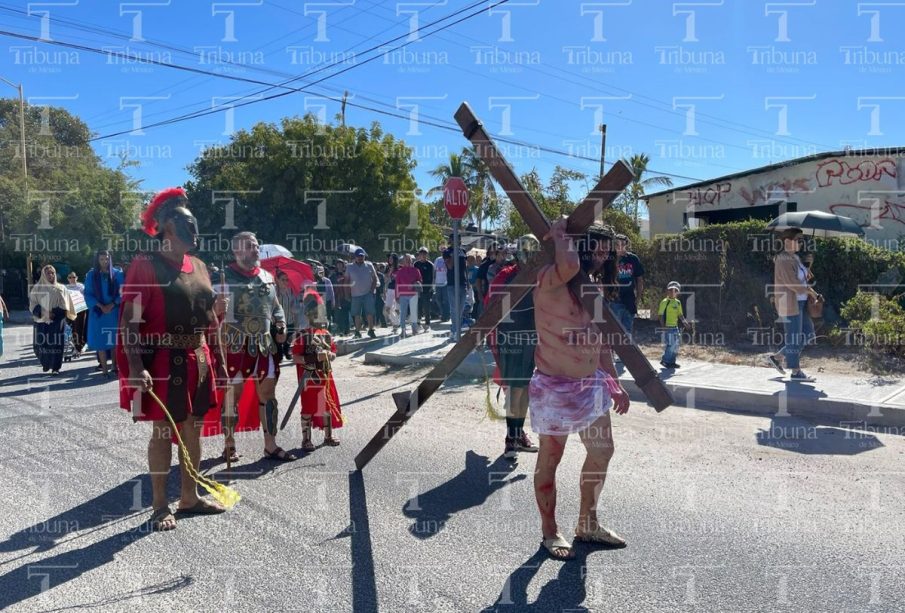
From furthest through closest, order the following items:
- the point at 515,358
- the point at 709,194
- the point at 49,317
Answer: the point at 709,194
the point at 49,317
the point at 515,358

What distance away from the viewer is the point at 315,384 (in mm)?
6109

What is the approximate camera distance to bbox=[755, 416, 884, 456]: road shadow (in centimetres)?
591

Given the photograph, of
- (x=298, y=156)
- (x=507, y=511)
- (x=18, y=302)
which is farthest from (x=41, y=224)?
(x=507, y=511)

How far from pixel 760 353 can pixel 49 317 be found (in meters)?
11.4

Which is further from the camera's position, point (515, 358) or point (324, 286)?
point (324, 286)

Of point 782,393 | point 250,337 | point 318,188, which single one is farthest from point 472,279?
point 318,188

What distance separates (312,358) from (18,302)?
2786 cm

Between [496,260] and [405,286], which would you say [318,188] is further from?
[496,260]

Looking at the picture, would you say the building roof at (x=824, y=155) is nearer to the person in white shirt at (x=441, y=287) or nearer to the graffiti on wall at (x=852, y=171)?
the graffiti on wall at (x=852, y=171)

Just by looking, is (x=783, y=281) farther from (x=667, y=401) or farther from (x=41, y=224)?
(x=41, y=224)

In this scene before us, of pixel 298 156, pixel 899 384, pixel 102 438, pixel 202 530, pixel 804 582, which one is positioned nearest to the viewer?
pixel 804 582

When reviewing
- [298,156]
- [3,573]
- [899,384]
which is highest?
[298,156]

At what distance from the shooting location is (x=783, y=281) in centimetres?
819

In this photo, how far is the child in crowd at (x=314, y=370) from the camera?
6.07m
